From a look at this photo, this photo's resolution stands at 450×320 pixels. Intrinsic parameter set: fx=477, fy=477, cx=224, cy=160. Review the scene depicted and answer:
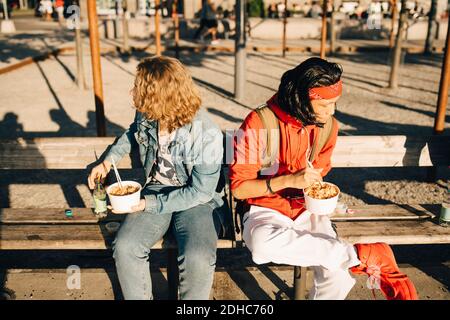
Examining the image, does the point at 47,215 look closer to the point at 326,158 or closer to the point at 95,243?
the point at 95,243

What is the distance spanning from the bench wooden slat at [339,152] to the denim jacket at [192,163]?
0.73 metres

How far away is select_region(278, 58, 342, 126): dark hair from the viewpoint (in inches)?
108

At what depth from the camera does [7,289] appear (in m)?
3.46

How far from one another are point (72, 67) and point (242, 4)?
668 cm

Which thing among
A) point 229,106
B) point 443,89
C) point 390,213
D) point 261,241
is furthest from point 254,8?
point 261,241

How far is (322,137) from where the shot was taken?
301cm

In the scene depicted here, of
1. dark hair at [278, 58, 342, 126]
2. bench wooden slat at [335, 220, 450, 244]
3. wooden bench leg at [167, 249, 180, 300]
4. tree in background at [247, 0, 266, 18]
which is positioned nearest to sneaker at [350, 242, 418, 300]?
bench wooden slat at [335, 220, 450, 244]

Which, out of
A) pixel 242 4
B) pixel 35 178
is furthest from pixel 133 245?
pixel 242 4

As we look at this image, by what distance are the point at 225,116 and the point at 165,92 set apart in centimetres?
533

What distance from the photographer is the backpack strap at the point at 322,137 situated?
2.99 meters

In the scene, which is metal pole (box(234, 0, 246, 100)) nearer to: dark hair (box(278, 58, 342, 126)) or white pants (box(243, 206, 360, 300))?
dark hair (box(278, 58, 342, 126))

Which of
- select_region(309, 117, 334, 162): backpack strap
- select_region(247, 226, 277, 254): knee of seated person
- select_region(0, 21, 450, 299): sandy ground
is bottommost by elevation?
select_region(0, 21, 450, 299): sandy ground

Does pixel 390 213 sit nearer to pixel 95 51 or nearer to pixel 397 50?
pixel 95 51

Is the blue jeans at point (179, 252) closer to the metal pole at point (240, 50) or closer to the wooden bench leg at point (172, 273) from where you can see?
A: the wooden bench leg at point (172, 273)
